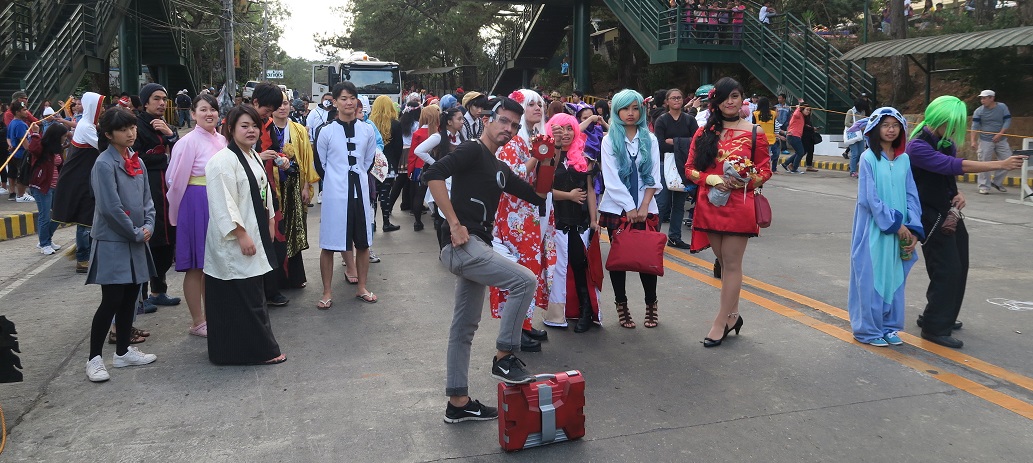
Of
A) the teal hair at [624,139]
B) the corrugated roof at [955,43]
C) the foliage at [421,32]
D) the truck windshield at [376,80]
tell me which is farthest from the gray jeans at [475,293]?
the foliage at [421,32]

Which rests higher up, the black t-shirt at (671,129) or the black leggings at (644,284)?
the black t-shirt at (671,129)

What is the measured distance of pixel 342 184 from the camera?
7090 millimetres

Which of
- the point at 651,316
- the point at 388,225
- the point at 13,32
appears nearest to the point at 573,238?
the point at 651,316

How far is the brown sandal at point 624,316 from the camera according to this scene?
632cm

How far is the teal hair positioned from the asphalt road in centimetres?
113

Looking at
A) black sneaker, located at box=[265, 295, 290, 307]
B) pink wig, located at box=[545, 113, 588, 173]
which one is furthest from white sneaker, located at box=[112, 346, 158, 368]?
pink wig, located at box=[545, 113, 588, 173]

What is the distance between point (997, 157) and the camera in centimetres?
1548

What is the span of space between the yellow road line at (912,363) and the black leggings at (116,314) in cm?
462

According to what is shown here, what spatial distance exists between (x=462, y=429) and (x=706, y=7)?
72.0 feet

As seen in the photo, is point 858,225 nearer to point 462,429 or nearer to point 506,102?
point 506,102

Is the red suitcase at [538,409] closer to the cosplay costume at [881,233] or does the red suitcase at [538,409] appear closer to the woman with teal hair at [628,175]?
the woman with teal hair at [628,175]

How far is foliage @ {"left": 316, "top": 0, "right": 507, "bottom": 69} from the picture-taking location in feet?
161

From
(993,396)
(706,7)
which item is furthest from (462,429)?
(706,7)

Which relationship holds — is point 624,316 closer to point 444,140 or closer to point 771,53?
point 444,140
